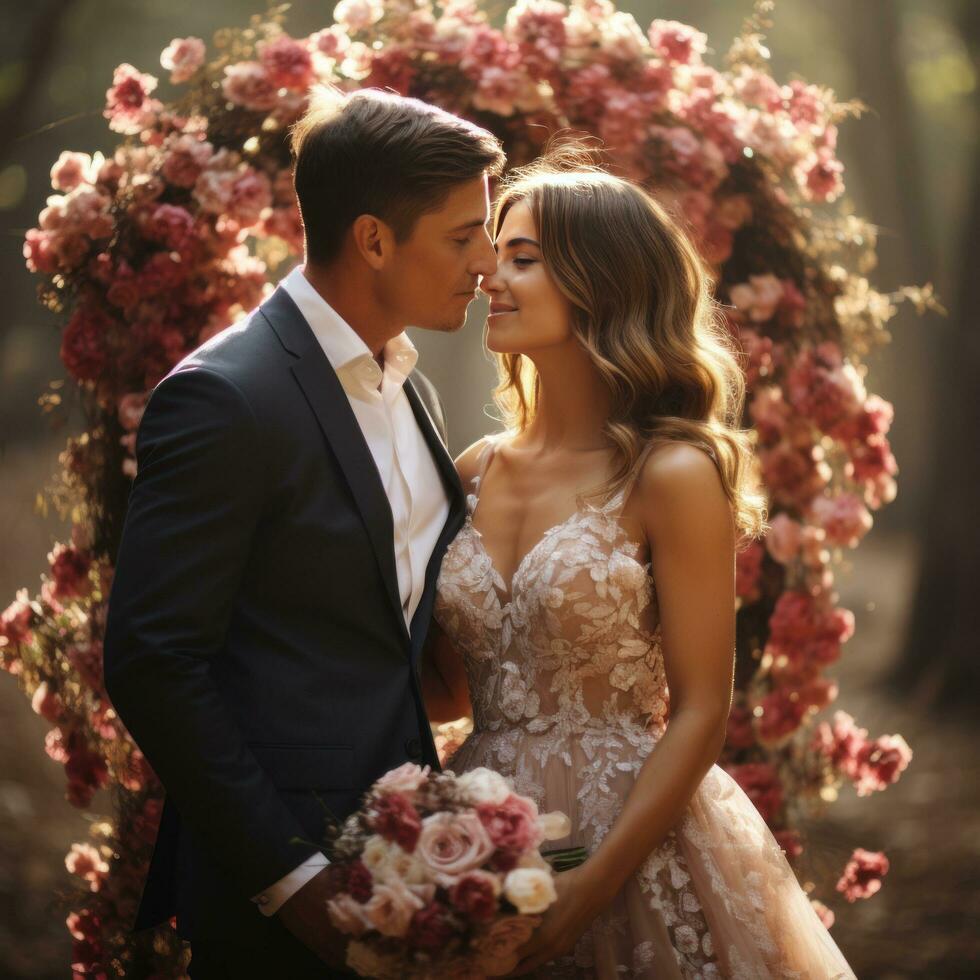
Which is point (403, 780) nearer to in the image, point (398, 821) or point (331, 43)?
point (398, 821)

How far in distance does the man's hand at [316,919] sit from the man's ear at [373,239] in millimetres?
1116

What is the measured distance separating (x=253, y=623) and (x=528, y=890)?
0.67m

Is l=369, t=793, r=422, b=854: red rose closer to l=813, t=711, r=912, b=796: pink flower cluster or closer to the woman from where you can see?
the woman

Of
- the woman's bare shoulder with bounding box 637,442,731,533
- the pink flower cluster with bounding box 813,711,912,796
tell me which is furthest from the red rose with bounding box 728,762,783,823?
the woman's bare shoulder with bounding box 637,442,731,533

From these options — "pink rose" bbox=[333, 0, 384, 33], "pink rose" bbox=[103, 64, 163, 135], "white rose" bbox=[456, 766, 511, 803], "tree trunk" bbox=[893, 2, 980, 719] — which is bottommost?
"tree trunk" bbox=[893, 2, 980, 719]

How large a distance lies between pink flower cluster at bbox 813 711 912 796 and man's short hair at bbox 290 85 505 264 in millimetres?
1935

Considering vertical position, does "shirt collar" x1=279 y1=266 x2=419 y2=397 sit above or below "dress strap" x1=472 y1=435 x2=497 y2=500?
above

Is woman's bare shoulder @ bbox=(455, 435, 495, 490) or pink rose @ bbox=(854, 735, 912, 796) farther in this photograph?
pink rose @ bbox=(854, 735, 912, 796)

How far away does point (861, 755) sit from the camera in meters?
3.39

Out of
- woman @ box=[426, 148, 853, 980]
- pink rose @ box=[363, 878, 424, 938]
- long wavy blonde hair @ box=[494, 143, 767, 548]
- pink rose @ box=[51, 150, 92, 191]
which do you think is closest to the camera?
pink rose @ box=[363, 878, 424, 938]

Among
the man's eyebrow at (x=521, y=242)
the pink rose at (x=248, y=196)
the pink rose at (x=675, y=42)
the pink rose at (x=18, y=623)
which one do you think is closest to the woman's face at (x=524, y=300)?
the man's eyebrow at (x=521, y=242)

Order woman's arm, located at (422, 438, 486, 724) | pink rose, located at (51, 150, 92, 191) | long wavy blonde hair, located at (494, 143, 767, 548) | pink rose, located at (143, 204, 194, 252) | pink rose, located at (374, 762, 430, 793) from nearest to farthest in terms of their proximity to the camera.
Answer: pink rose, located at (374, 762, 430, 793)
long wavy blonde hair, located at (494, 143, 767, 548)
woman's arm, located at (422, 438, 486, 724)
pink rose, located at (143, 204, 194, 252)
pink rose, located at (51, 150, 92, 191)

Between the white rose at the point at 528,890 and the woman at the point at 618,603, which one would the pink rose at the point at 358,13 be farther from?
the white rose at the point at 528,890

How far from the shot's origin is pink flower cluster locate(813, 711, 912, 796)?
3379 millimetres
